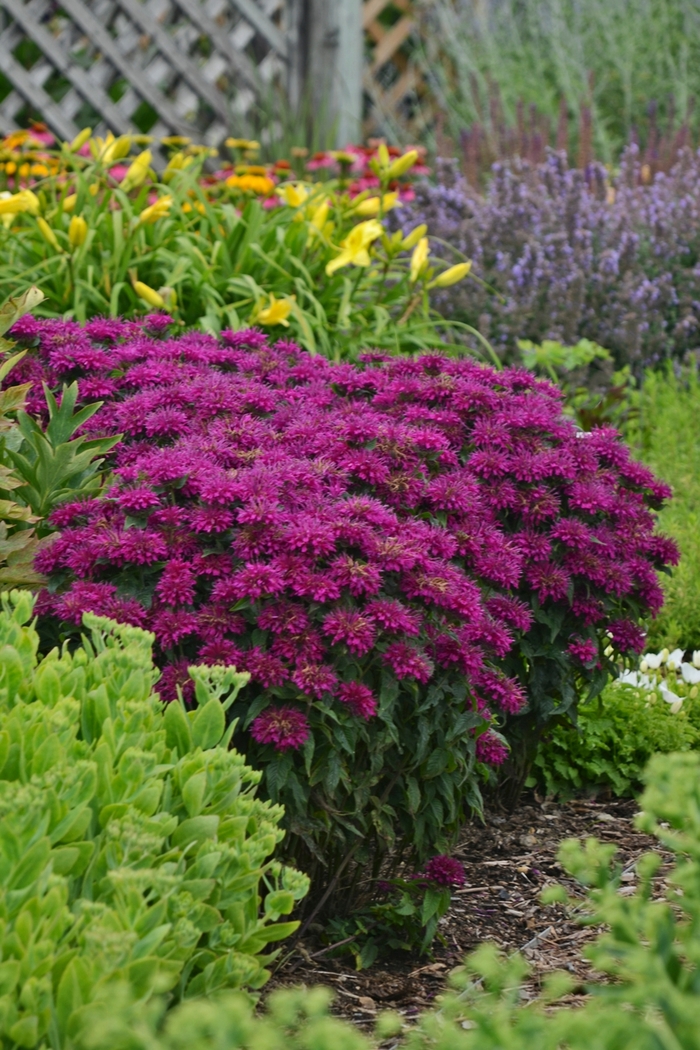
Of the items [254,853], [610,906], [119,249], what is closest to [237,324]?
[119,249]

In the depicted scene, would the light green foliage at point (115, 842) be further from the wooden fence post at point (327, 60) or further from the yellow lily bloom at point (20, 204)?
the wooden fence post at point (327, 60)

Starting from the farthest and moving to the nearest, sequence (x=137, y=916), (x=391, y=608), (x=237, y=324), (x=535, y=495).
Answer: (x=237, y=324)
(x=535, y=495)
(x=391, y=608)
(x=137, y=916)

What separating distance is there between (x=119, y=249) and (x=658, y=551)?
2.08 m

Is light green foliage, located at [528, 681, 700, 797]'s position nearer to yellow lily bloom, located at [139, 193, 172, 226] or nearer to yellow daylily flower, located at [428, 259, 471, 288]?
yellow daylily flower, located at [428, 259, 471, 288]

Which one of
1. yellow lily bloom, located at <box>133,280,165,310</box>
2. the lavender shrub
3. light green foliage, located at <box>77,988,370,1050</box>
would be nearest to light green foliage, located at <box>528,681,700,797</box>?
yellow lily bloom, located at <box>133,280,165,310</box>

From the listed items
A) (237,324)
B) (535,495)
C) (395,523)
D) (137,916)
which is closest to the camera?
(137,916)

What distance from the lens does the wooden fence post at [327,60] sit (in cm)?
846

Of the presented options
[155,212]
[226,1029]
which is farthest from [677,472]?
[226,1029]

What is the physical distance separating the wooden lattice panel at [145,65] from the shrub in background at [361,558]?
5.78m

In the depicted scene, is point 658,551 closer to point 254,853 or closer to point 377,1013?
point 377,1013

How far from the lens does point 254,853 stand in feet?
4.97

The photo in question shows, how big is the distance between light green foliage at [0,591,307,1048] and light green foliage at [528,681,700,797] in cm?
148

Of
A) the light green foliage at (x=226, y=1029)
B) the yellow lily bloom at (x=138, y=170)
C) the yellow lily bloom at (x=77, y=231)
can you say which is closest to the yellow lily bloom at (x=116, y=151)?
the yellow lily bloom at (x=138, y=170)

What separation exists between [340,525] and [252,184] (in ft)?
11.5
